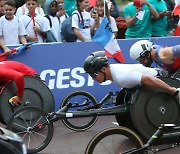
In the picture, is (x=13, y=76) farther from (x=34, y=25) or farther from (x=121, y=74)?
(x=34, y=25)

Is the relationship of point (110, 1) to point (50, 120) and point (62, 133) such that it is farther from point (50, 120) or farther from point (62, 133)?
point (50, 120)

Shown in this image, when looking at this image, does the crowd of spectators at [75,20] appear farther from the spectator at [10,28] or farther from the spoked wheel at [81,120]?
the spoked wheel at [81,120]

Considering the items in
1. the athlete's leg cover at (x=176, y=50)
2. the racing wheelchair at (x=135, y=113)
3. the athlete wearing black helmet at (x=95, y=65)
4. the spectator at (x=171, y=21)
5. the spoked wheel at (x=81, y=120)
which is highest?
the athlete's leg cover at (x=176, y=50)

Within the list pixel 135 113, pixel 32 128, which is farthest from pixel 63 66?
pixel 135 113

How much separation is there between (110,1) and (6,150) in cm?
769

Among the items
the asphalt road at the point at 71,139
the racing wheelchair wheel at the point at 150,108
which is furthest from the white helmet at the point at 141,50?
the asphalt road at the point at 71,139

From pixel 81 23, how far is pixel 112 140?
469cm

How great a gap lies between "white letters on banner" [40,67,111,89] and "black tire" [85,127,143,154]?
3.88 metres

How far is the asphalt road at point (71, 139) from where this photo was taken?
7676 millimetres

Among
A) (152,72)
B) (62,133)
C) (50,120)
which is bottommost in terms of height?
(62,133)

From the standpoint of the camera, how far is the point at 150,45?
7883mm

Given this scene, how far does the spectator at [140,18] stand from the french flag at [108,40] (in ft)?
2.73

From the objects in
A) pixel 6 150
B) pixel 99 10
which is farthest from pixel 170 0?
pixel 6 150

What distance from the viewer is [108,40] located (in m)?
9.97
